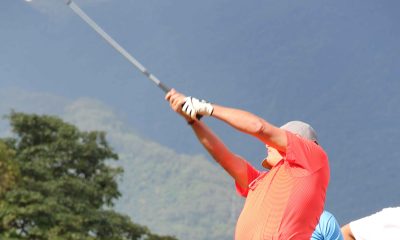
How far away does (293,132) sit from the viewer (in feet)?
14.2

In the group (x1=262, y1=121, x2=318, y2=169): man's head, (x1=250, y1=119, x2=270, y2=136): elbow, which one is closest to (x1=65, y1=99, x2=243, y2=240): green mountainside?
(x1=262, y1=121, x2=318, y2=169): man's head

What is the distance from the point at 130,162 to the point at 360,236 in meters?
164

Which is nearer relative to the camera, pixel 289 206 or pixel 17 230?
pixel 289 206

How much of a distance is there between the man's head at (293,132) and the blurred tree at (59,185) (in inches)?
951

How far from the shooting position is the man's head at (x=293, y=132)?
4.25 meters

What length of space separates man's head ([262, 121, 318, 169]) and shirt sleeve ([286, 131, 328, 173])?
0.18 meters

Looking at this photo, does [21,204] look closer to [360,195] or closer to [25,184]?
[25,184]

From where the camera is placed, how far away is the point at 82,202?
105 ft

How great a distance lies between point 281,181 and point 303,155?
0.16 meters

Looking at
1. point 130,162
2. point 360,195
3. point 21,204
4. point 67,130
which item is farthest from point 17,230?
point 360,195

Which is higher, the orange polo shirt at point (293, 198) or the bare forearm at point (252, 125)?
the bare forearm at point (252, 125)

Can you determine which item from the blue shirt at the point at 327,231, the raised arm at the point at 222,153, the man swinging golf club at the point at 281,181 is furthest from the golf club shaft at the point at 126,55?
the blue shirt at the point at 327,231

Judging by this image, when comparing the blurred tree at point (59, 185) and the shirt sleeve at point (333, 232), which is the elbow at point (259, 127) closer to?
the shirt sleeve at point (333, 232)

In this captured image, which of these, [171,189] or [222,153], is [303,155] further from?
[171,189]
